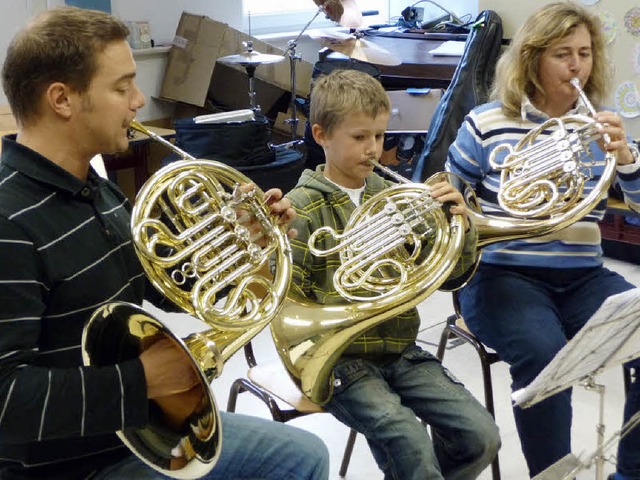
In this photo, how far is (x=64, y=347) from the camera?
1282 millimetres

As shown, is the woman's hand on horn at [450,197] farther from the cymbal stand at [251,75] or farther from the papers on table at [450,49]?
the papers on table at [450,49]

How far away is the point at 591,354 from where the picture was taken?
1432 millimetres

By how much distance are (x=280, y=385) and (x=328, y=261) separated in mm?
283

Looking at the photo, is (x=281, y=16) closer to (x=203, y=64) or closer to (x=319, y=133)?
(x=203, y=64)

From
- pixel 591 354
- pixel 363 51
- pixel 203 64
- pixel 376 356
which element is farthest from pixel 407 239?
pixel 203 64

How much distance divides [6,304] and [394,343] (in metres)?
0.83

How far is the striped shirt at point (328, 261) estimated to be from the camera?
1.74 meters

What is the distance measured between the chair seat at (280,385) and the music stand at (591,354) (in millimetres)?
469

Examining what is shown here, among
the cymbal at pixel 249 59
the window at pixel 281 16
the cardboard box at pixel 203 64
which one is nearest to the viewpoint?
the cymbal at pixel 249 59

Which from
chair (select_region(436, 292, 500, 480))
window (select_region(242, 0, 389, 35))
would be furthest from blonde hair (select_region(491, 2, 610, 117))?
window (select_region(242, 0, 389, 35))

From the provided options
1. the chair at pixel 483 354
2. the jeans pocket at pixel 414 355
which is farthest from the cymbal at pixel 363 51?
the jeans pocket at pixel 414 355

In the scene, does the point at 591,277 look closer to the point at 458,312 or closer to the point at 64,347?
the point at 458,312

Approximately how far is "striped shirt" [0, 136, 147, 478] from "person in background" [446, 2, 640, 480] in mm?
923

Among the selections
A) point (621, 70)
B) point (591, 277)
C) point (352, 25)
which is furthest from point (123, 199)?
point (352, 25)
